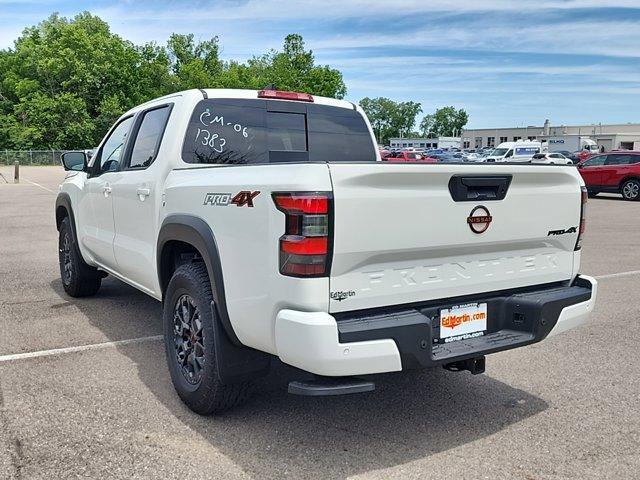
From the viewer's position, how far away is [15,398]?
402cm

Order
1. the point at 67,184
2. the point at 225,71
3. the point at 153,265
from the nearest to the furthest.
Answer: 1. the point at 153,265
2. the point at 67,184
3. the point at 225,71

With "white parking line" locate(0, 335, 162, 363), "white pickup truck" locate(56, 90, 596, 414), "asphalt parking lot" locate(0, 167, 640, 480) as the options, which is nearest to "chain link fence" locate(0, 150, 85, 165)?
"white parking line" locate(0, 335, 162, 363)

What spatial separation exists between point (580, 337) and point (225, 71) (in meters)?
81.7

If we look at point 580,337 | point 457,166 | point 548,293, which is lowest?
point 580,337

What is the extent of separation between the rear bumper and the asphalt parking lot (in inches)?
23.6

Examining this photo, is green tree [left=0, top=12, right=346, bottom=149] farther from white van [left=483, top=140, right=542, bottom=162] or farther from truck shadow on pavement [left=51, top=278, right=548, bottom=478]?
truck shadow on pavement [left=51, top=278, right=548, bottom=478]

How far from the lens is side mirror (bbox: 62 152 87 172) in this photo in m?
6.00

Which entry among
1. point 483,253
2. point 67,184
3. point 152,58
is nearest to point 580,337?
point 483,253

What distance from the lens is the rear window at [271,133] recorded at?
4.44m

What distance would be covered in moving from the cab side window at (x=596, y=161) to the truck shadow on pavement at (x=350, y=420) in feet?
65.5

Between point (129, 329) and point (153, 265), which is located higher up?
point (153, 265)

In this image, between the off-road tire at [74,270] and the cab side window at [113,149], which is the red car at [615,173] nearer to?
the off-road tire at [74,270]

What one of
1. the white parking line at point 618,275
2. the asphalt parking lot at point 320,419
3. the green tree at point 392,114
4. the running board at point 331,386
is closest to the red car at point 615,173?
the white parking line at point 618,275

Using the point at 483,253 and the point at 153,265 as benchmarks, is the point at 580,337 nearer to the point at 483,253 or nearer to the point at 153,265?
the point at 483,253
